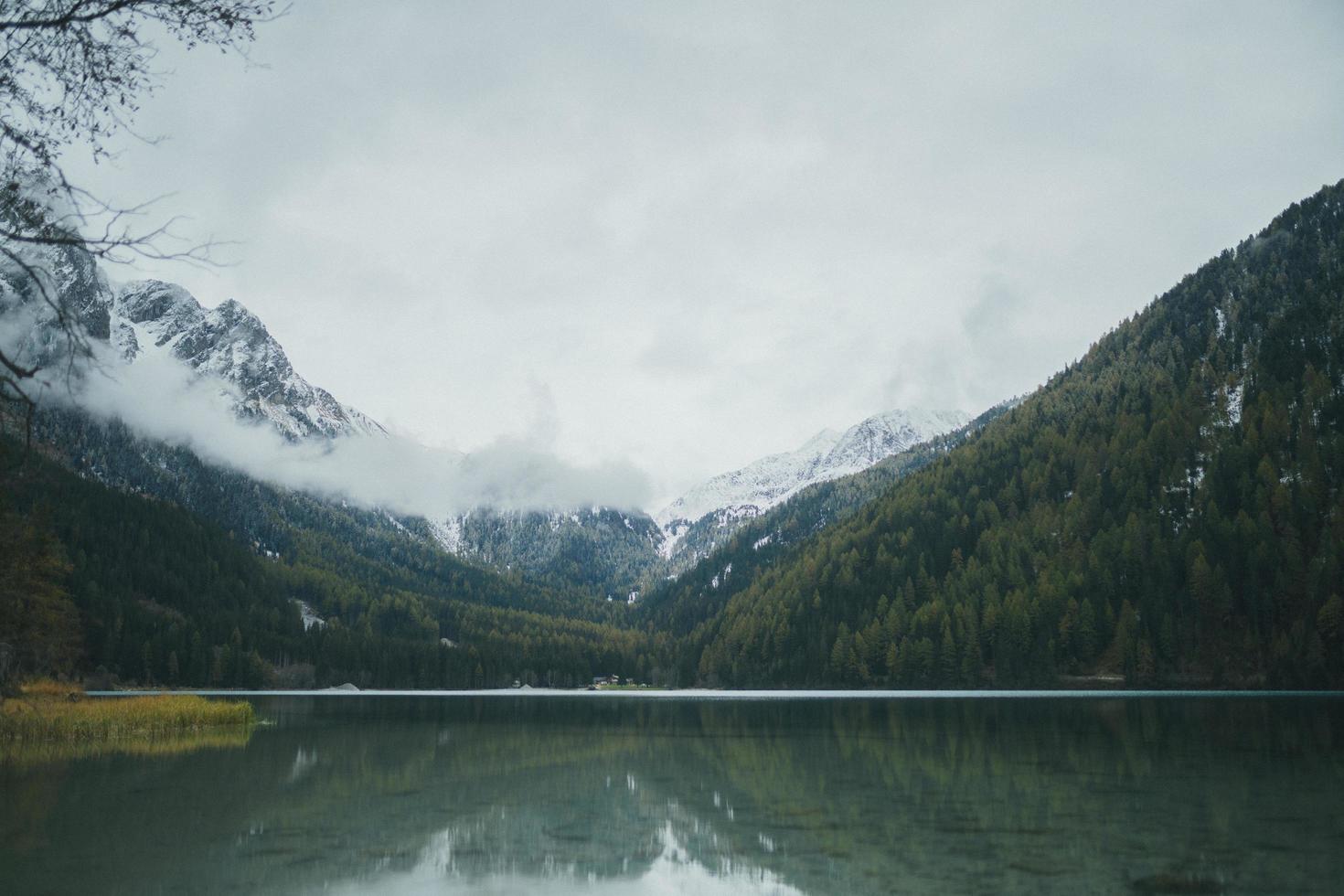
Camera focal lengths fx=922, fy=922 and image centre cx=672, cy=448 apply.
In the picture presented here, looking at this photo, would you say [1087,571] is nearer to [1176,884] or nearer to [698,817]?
[698,817]

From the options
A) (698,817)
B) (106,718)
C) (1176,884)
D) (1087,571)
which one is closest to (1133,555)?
(1087,571)

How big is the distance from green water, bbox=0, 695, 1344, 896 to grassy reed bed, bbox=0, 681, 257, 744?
1154 cm

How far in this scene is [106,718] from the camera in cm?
5509

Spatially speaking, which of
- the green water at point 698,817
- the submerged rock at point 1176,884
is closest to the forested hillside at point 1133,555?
the green water at point 698,817

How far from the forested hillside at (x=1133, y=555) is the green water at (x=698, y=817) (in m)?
85.3

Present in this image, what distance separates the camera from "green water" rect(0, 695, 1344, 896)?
61.5ft

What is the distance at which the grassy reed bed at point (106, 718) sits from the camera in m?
51.2

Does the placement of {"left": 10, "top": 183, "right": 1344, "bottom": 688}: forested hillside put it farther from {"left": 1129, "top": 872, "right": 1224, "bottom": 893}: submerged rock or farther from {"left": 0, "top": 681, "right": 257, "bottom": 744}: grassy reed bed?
{"left": 1129, "top": 872, "right": 1224, "bottom": 893}: submerged rock

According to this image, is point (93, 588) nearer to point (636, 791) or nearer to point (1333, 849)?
point (636, 791)

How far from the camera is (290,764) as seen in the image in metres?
39.7

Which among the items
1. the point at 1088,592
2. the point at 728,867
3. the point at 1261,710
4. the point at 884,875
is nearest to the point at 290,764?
the point at 728,867

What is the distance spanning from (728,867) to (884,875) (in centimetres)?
360

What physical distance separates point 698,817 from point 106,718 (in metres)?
45.0

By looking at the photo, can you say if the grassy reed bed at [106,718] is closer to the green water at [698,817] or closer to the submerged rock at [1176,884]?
the green water at [698,817]
